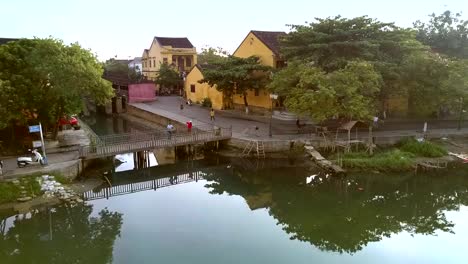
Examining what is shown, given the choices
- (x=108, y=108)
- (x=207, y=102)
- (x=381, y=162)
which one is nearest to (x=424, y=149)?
(x=381, y=162)

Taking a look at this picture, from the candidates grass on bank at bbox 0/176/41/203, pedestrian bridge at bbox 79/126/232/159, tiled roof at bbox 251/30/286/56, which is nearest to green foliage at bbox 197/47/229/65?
tiled roof at bbox 251/30/286/56

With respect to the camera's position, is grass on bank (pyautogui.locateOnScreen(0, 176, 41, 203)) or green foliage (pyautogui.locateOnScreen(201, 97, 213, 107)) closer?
→ grass on bank (pyautogui.locateOnScreen(0, 176, 41, 203))

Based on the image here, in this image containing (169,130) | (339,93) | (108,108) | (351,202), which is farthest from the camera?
(108,108)

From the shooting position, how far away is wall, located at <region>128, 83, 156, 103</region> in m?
51.6

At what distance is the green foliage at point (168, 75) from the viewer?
54.9m

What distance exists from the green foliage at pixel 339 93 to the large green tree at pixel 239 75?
8685 mm

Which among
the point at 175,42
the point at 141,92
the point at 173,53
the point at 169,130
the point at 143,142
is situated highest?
the point at 175,42

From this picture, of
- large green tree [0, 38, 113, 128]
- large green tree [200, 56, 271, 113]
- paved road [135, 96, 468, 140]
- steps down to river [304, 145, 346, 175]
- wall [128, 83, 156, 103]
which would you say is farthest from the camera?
wall [128, 83, 156, 103]

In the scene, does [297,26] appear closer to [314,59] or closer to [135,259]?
Result: [314,59]

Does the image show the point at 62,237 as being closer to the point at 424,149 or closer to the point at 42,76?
the point at 42,76

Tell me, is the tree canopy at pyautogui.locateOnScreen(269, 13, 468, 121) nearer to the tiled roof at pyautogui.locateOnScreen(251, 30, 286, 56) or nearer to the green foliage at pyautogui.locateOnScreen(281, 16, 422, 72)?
the green foliage at pyautogui.locateOnScreen(281, 16, 422, 72)

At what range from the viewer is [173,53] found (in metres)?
60.4

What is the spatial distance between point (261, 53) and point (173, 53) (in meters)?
24.9

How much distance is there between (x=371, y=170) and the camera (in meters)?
25.7
